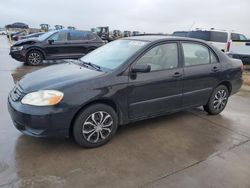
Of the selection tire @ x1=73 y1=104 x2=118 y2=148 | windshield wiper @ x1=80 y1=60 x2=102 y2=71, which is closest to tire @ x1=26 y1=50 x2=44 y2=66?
windshield wiper @ x1=80 y1=60 x2=102 y2=71

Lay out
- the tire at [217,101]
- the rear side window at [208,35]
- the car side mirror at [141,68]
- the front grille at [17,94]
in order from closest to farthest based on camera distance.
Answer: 1. the front grille at [17,94]
2. the car side mirror at [141,68]
3. the tire at [217,101]
4. the rear side window at [208,35]

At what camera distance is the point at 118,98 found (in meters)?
3.63

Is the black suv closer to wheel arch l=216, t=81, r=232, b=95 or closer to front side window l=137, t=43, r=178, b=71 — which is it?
front side window l=137, t=43, r=178, b=71

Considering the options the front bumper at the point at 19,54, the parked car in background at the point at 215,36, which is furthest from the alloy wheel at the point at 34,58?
the parked car in background at the point at 215,36

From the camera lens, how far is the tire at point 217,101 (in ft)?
16.3

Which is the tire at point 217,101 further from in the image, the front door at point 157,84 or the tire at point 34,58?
the tire at point 34,58

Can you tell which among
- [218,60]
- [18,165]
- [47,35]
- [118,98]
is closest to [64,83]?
[118,98]

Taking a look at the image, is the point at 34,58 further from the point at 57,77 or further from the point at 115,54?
the point at 57,77

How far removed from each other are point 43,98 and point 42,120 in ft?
0.91

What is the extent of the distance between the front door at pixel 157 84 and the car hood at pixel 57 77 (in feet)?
2.07

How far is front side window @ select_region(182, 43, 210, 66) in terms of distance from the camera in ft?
14.5

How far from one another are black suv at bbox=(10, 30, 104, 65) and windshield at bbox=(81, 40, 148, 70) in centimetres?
670

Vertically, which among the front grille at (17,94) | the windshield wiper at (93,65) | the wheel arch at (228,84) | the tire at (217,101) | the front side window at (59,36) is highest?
the front side window at (59,36)

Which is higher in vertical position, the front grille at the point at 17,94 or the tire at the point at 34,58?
the front grille at the point at 17,94
